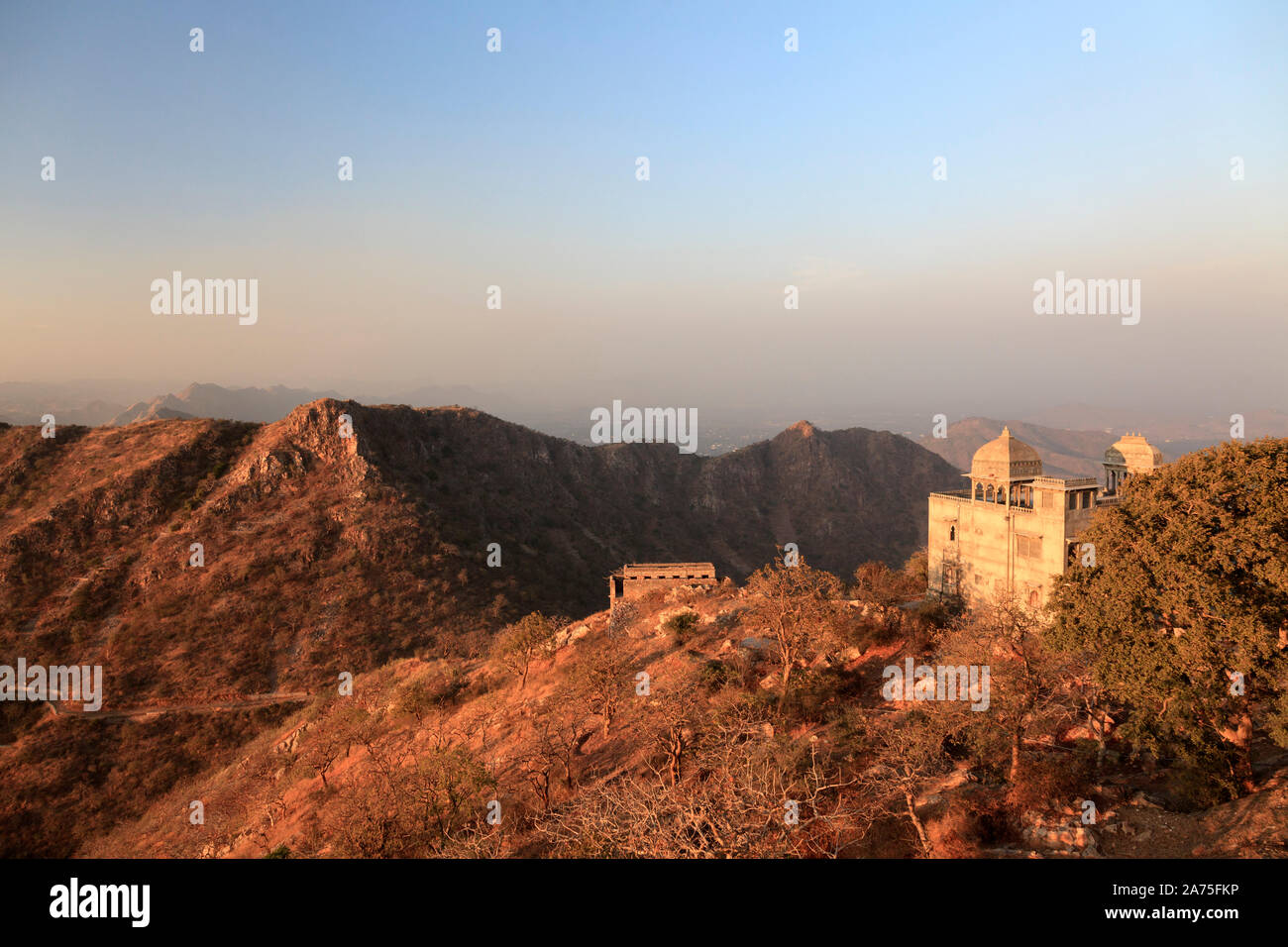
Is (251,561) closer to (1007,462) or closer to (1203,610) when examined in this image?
(1007,462)

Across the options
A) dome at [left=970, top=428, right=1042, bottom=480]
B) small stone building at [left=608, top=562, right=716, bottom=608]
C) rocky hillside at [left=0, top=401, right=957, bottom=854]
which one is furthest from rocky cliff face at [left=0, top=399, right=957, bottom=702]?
dome at [left=970, top=428, right=1042, bottom=480]

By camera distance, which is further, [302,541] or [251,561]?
[302,541]

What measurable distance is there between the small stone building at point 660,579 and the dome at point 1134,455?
2826cm

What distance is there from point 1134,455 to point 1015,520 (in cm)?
768

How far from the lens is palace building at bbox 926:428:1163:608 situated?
97.7 ft

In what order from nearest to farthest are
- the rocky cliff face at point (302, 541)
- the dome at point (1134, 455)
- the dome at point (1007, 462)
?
the dome at point (1007, 462), the dome at point (1134, 455), the rocky cliff face at point (302, 541)

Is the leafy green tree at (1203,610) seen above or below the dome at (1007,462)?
below

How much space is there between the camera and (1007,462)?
32125 millimetres

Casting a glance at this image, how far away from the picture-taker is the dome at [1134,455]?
107 feet

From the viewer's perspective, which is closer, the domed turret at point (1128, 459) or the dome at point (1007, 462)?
the dome at point (1007, 462)

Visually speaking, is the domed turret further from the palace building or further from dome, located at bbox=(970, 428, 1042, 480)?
dome, located at bbox=(970, 428, 1042, 480)

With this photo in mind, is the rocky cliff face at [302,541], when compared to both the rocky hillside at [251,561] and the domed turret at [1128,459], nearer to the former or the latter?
the rocky hillside at [251,561]

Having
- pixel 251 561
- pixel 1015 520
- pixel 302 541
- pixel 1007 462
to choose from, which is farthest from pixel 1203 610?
pixel 251 561

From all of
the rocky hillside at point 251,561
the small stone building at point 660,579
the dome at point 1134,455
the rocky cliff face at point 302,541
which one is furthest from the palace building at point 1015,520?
the rocky cliff face at point 302,541
